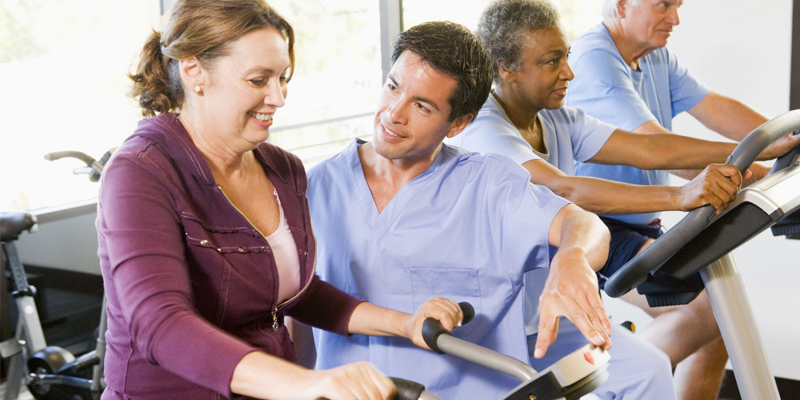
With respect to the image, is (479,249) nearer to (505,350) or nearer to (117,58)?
(505,350)

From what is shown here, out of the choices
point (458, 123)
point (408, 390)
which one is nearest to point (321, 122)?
point (458, 123)

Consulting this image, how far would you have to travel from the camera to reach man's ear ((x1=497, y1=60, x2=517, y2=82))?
1981 millimetres

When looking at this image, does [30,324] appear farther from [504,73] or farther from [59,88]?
[504,73]

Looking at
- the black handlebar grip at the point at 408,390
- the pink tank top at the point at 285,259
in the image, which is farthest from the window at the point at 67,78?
the black handlebar grip at the point at 408,390

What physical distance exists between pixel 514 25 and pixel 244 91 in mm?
961

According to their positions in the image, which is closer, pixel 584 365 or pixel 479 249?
pixel 584 365

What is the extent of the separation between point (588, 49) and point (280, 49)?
4.49 feet

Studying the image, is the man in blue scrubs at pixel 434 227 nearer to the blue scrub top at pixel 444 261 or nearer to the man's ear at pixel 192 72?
the blue scrub top at pixel 444 261

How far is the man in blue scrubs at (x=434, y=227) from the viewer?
1574 millimetres

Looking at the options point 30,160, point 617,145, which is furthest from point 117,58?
point 617,145

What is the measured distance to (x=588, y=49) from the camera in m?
2.37

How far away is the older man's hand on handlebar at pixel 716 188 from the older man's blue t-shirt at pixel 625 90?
0.74 metres

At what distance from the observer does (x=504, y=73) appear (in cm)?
200

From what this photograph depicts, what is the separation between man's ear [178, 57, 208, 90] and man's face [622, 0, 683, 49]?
165 cm
